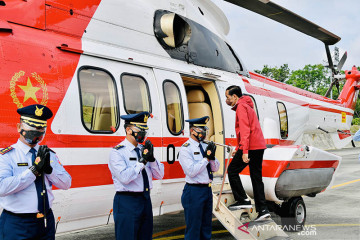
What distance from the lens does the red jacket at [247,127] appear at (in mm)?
5181

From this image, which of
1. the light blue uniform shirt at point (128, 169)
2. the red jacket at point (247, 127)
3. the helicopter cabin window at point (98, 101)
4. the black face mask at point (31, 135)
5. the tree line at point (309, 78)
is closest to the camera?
the black face mask at point (31, 135)

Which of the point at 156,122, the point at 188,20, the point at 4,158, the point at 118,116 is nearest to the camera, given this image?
the point at 4,158

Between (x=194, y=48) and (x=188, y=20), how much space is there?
1.68 ft

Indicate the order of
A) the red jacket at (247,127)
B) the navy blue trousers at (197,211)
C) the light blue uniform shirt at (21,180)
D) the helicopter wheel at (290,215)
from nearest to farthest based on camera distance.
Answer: the light blue uniform shirt at (21,180) < the navy blue trousers at (197,211) < the red jacket at (247,127) < the helicopter wheel at (290,215)

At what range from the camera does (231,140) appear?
21.9ft

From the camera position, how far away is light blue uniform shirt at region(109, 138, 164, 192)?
3725 millimetres

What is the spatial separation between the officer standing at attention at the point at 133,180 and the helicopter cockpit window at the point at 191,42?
85.0 inches

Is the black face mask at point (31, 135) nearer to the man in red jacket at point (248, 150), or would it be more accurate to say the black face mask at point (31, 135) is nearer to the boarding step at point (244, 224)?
the man in red jacket at point (248, 150)

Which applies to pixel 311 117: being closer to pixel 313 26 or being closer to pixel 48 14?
pixel 313 26

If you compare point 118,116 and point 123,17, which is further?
point 123,17

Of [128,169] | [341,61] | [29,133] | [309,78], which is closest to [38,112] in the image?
[29,133]

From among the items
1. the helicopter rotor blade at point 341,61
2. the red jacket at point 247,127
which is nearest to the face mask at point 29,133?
the red jacket at point 247,127

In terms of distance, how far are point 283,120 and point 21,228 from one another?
278 inches

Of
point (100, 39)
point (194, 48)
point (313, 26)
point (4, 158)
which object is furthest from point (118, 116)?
point (313, 26)
